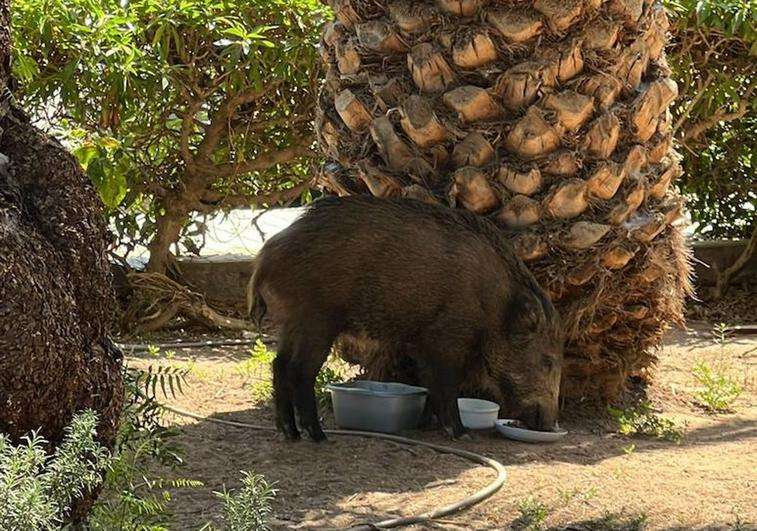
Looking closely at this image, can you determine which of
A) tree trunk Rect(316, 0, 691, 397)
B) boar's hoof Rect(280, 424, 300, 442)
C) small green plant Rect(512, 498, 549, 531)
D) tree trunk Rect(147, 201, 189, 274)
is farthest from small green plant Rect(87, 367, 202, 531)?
tree trunk Rect(147, 201, 189, 274)

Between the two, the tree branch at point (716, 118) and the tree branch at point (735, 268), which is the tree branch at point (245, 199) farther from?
the tree branch at point (735, 268)

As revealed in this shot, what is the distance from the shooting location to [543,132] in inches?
198

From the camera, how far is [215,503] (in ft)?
12.2

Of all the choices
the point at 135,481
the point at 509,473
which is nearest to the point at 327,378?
the point at 509,473

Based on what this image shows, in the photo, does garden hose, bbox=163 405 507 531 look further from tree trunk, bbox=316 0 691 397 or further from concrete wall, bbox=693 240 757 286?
concrete wall, bbox=693 240 757 286

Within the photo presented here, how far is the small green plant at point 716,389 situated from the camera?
569 centimetres

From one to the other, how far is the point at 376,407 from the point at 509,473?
2.58 feet

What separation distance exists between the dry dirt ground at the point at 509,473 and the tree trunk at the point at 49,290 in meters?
0.71

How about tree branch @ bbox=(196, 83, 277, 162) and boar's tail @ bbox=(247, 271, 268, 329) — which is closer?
boar's tail @ bbox=(247, 271, 268, 329)

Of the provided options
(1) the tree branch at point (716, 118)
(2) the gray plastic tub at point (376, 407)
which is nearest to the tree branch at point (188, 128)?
(2) the gray plastic tub at point (376, 407)

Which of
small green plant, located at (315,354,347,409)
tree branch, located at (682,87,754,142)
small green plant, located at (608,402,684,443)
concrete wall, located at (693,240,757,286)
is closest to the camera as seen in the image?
small green plant, located at (608,402,684,443)

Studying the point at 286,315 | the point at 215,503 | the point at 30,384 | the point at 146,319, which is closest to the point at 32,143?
the point at 30,384

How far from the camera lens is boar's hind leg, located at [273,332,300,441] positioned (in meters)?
4.84

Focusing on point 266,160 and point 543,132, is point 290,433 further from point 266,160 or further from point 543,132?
point 266,160
